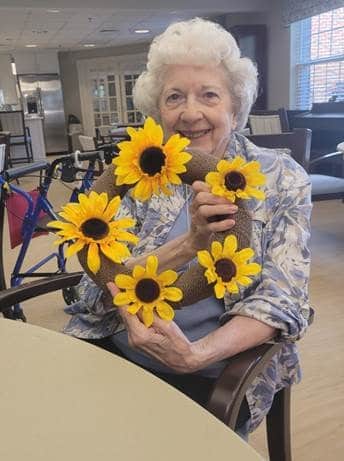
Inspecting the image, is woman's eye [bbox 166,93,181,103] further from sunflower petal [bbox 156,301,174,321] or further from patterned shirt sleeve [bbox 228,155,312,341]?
sunflower petal [bbox 156,301,174,321]

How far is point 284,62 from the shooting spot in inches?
271

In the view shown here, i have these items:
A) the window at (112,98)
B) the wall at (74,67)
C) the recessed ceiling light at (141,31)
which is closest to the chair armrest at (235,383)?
the recessed ceiling light at (141,31)

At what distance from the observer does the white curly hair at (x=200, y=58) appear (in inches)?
39.7

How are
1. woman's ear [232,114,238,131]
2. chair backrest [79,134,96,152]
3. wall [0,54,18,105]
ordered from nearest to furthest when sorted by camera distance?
woman's ear [232,114,238,131], chair backrest [79,134,96,152], wall [0,54,18,105]

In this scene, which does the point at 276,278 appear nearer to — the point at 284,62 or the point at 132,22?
the point at 284,62

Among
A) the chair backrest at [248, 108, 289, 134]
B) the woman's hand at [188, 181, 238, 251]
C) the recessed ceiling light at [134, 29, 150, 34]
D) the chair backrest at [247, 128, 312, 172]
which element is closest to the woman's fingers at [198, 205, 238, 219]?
the woman's hand at [188, 181, 238, 251]

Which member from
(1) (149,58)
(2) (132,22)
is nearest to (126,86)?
(2) (132,22)

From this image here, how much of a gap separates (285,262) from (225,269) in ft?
1.19

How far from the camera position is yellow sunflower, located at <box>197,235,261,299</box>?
0.64 m

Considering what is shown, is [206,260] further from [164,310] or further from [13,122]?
[13,122]

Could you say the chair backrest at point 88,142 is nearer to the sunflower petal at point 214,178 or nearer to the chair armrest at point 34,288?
the chair armrest at point 34,288

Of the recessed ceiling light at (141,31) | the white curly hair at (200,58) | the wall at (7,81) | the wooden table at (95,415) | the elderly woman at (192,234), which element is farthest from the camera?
the wall at (7,81)

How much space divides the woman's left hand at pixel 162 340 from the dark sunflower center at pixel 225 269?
14 cm

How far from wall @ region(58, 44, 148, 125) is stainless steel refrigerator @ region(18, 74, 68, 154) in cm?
22
